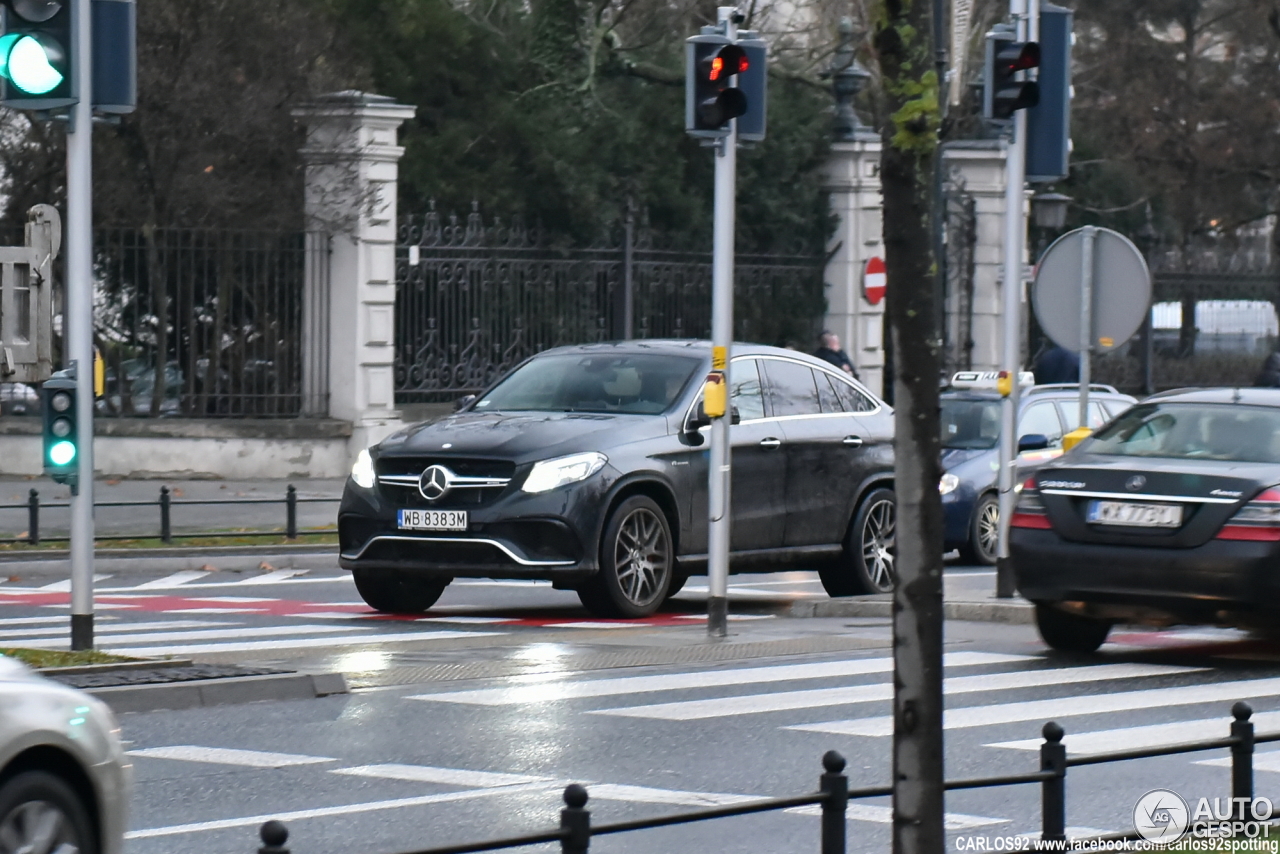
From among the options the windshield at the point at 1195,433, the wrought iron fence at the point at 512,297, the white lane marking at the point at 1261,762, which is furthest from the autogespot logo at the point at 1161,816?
the wrought iron fence at the point at 512,297

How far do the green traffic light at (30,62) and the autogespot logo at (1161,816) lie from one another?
244 inches

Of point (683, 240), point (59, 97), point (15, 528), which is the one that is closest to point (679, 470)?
point (59, 97)

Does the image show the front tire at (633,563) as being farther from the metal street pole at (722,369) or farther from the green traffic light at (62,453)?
the green traffic light at (62,453)

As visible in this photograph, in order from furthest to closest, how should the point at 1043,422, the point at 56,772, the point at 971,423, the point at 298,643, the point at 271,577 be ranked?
the point at 1043,422, the point at 971,423, the point at 271,577, the point at 298,643, the point at 56,772

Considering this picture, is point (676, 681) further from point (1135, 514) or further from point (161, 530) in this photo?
point (161, 530)

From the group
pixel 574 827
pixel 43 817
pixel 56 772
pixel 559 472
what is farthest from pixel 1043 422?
pixel 574 827

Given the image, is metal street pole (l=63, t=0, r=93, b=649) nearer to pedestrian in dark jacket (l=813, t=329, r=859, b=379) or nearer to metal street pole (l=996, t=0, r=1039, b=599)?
metal street pole (l=996, t=0, r=1039, b=599)

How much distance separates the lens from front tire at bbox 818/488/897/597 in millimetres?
16500

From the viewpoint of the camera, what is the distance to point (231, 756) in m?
9.38

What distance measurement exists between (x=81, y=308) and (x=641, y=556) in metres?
4.43

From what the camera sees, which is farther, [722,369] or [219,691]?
[722,369]

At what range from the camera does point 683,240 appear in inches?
1259

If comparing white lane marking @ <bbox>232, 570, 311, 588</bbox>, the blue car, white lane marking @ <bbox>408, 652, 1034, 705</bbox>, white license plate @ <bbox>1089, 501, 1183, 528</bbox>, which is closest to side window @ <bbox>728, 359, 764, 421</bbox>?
white lane marking @ <bbox>408, 652, 1034, 705</bbox>

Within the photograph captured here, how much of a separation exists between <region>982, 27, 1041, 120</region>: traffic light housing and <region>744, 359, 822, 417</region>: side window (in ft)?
7.46
